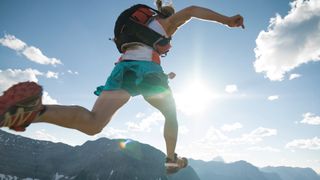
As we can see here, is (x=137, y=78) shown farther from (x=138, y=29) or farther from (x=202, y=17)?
(x=202, y=17)

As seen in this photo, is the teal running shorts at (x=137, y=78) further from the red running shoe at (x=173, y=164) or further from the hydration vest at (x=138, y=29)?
the red running shoe at (x=173, y=164)

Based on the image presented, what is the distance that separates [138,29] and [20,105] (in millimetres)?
2440

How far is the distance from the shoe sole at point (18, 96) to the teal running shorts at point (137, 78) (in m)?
1.36

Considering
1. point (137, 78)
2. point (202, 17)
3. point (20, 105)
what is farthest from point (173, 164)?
point (20, 105)

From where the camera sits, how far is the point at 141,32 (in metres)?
5.23

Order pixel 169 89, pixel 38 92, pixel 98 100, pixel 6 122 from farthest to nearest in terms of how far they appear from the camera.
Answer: pixel 169 89 < pixel 98 100 < pixel 38 92 < pixel 6 122

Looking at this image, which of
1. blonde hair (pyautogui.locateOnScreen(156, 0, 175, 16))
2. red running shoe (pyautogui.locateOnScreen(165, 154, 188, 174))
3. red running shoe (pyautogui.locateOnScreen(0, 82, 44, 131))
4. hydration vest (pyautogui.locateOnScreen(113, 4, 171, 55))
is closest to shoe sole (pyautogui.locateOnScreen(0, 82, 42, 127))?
red running shoe (pyautogui.locateOnScreen(0, 82, 44, 131))

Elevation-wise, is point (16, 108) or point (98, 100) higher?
point (98, 100)

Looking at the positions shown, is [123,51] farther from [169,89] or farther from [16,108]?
[16,108]

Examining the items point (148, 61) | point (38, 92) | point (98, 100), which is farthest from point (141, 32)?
point (38, 92)

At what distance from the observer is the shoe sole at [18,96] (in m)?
3.47

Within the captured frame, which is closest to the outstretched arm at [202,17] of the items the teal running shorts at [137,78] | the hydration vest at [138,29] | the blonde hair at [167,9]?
the hydration vest at [138,29]

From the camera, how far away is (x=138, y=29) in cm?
524

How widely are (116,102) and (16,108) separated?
155 centimetres
